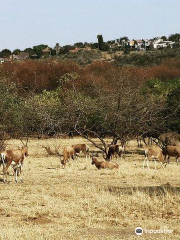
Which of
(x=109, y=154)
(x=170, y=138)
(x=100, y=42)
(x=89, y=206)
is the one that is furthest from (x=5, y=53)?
(x=89, y=206)

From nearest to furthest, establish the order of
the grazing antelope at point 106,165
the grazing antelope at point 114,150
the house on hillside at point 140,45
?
the grazing antelope at point 106,165
the grazing antelope at point 114,150
the house on hillside at point 140,45

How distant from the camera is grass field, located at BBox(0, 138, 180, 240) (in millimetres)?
10898

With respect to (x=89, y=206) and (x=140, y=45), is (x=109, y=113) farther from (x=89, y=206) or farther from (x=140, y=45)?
(x=140, y=45)

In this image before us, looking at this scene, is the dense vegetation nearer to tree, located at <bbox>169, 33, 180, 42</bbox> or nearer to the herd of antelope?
the herd of antelope

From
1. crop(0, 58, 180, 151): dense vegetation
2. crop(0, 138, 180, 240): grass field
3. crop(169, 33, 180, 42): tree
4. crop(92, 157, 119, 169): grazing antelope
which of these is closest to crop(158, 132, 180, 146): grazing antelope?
crop(0, 58, 180, 151): dense vegetation

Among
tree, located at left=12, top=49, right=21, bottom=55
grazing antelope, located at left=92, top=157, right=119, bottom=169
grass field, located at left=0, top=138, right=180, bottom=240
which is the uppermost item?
tree, located at left=12, top=49, right=21, bottom=55

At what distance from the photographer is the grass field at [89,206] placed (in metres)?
10.9

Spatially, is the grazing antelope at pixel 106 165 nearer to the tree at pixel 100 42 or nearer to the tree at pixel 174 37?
the tree at pixel 100 42

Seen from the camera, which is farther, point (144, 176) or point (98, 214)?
point (144, 176)

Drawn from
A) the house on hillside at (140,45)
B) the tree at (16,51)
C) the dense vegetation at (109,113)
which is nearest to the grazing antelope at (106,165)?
the dense vegetation at (109,113)

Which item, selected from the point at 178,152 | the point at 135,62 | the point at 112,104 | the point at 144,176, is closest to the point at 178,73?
the point at 135,62

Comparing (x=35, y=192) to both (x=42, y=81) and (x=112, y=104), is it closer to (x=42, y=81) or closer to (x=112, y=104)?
(x=112, y=104)

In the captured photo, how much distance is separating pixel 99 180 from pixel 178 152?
8.26m

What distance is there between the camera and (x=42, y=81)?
74.1m
